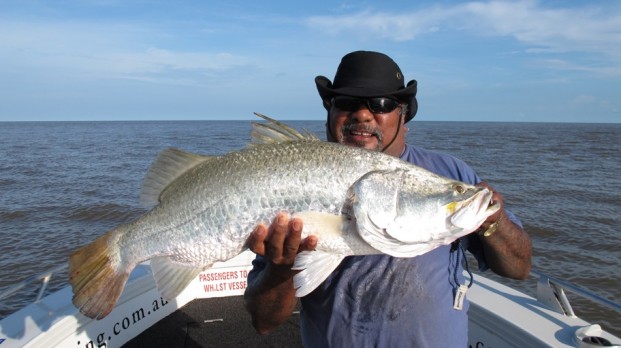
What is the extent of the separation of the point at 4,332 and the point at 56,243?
353 inches

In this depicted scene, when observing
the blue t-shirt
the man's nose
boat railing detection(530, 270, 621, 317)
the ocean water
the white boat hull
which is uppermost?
the man's nose

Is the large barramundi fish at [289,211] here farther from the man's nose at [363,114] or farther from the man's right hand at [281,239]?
the man's nose at [363,114]

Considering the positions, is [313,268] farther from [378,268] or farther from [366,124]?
[366,124]

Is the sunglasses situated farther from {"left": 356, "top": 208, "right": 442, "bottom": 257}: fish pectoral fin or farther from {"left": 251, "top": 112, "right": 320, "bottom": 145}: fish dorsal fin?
{"left": 356, "top": 208, "right": 442, "bottom": 257}: fish pectoral fin

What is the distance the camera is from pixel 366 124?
2.67 m

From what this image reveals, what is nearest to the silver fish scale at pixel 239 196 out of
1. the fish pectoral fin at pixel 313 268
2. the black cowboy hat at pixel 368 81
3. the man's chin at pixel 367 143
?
the fish pectoral fin at pixel 313 268

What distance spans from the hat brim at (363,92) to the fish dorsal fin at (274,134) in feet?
1.44

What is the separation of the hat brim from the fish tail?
1.51 meters

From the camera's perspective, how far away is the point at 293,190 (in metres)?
2.16

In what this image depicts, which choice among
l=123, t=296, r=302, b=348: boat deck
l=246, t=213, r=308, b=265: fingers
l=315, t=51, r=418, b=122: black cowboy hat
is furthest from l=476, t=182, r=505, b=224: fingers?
l=123, t=296, r=302, b=348: boat deck

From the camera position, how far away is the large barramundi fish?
2.14 metres

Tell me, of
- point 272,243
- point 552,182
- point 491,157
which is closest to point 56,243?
point 272,243

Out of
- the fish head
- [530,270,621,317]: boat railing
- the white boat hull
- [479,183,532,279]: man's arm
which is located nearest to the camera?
the fish head

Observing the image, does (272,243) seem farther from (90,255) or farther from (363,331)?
(90,255)
